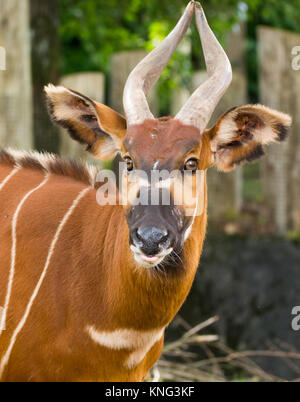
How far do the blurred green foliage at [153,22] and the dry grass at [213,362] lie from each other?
13.2 feet

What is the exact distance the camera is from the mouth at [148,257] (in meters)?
3.13

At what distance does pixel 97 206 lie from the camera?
13.1 feet

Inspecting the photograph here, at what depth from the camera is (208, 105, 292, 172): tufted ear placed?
12.5ft

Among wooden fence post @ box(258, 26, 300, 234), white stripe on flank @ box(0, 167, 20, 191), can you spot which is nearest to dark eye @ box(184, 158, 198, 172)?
white stripe on flank @ box(0, 167, 20, 191)

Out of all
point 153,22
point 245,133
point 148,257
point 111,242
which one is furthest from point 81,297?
point 153,22

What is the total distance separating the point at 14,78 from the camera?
5.97 meters

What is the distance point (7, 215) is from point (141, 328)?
1.07m

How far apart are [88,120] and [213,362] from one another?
2801 mm

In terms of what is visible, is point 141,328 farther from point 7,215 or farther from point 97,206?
point 7,215

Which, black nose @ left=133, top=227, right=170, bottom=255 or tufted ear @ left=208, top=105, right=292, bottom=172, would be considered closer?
black nose @ left=133, top=227, right=170, bottom=255

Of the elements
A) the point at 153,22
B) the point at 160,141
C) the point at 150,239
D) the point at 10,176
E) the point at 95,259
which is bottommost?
the point at 95,259

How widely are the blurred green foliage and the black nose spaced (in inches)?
222

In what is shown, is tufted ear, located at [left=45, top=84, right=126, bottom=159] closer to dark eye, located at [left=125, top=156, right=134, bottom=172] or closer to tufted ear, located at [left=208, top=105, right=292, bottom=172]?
dark eye, located at [left=125, top=156, right=134, bottom=172]

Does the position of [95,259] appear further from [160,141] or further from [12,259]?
[160,141]
